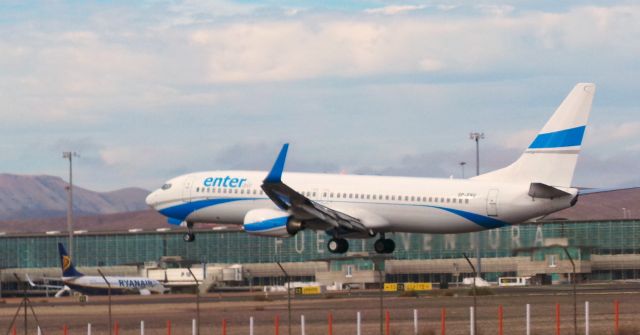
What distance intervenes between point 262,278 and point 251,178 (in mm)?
67928

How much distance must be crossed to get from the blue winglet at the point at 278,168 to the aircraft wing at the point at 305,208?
0.28 m

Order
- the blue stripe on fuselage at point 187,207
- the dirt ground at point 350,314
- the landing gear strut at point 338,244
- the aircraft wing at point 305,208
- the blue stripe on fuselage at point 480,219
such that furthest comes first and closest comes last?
the blue stripe on fuselage at point 187,207, the landing gear strut at point 338,244, the aircraft wing at point 305,208, the blue stripe on fuselage at point 480,219, the dirt ground at point 350,314

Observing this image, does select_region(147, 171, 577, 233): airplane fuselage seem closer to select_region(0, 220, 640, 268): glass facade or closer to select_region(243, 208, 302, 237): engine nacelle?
select_region(243, 208, 302, 237): engine nacelle

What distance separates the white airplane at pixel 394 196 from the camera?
7569cm

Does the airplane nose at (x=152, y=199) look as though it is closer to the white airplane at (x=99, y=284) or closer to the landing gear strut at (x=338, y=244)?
the landing gear strut at (x=338, y=244)

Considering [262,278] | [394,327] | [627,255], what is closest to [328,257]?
[262,278]

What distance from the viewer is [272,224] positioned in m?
80.2

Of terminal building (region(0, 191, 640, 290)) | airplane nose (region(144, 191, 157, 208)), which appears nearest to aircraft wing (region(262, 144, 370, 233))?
terminal building (region(0, 191, 640, 290))

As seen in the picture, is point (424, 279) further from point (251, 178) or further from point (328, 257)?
point (251, 178)

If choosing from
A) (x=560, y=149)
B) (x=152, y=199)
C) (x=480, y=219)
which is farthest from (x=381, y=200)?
(x=152, y=199)

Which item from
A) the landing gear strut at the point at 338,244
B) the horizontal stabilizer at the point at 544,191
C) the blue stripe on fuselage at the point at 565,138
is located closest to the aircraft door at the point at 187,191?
the landing gear strut at the point at 338,244

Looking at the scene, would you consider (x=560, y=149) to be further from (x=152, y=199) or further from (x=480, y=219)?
(x=152, y=199)

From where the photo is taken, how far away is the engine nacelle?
263 feet

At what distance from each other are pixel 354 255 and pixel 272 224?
42.5m
